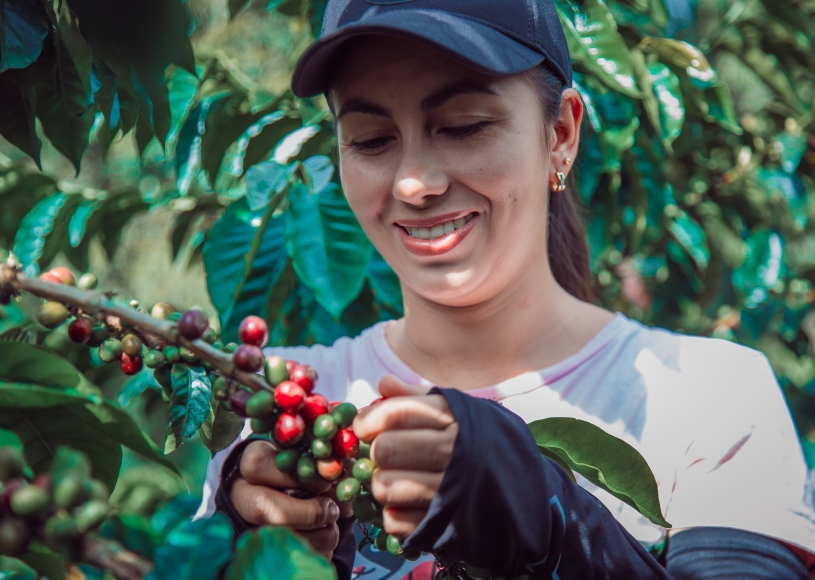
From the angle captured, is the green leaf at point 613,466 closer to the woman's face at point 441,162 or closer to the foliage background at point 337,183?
the woman's face at point 441,162

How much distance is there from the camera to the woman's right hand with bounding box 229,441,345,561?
0.80m

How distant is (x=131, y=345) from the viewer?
0.73m

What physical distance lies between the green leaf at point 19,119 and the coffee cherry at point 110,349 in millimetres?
412

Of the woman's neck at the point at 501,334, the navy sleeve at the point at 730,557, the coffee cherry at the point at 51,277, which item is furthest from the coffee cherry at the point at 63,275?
the navy sleeve at the point at 730,557

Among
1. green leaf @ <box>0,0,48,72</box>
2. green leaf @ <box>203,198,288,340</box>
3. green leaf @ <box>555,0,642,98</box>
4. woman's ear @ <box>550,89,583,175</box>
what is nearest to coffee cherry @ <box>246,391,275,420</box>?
green leaf @ <box>0,0,48,72</box>

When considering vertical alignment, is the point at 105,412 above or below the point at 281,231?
above

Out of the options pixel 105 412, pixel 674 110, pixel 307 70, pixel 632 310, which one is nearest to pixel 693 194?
pixel 632 310

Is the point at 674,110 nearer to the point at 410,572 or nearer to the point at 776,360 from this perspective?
the point at 410,572

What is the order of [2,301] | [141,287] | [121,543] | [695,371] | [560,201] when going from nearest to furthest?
1. [121,543]
2. [2,301]
3. [695,371]
4. [560,201]
5. [141,287]

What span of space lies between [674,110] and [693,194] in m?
1.10

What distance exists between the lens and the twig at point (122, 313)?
0.66 metres

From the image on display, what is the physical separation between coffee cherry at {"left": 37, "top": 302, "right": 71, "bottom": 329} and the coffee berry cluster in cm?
19

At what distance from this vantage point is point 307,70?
1.18m

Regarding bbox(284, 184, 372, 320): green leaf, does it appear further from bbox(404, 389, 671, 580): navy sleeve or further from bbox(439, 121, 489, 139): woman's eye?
bbox(404, 389, 671, 580): navy sleeve
